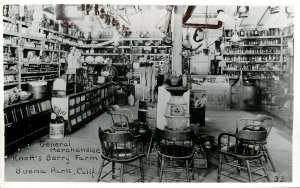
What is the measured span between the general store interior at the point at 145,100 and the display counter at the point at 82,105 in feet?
0.06

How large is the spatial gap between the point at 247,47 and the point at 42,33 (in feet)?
16.0

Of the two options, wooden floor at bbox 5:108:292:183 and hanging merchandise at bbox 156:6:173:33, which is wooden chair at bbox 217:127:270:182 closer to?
wooden floor at bbox 5:108:292:183

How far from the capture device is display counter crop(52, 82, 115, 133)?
176 inches

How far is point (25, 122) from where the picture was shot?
3.89 metres

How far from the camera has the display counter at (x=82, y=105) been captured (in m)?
4.47

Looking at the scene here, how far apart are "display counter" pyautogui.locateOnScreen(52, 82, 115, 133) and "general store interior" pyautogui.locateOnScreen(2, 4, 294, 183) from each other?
0.02m

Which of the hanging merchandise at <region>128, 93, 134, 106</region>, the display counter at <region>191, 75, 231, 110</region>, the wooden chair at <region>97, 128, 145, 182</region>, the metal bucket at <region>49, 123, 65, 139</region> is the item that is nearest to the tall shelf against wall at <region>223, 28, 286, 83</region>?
the display counter at <region>191, 75, 231, 110</region>

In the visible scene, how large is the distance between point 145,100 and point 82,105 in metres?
1.22

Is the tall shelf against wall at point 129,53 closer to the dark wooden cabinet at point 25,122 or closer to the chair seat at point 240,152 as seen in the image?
the dark wooden cabinet at point 25,122

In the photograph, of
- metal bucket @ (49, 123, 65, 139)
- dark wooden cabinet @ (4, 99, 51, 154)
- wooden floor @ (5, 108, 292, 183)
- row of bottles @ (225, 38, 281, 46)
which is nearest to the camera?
wooden floor @ (5, 108, 292, 183)

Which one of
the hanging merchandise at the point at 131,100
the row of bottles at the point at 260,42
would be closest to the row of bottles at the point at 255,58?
the row of bottles at the point at 260,42

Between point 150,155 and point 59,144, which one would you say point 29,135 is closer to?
point 59,144

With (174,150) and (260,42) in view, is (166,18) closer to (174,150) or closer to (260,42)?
(174,150)
